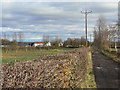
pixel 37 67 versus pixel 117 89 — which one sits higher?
pixel 37 67

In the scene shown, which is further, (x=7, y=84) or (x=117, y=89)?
(x=117, y=89)

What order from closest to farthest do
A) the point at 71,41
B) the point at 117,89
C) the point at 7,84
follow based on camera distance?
the point at 7,84, the point at 117,89, the point at 71,41

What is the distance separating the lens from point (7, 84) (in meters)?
3.19

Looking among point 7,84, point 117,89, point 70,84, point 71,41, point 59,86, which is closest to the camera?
point 7,84

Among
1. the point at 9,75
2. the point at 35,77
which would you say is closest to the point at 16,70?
the point at 9,75

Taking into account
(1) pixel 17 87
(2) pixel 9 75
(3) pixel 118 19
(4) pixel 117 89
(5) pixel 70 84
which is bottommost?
(4) pixel 117 89

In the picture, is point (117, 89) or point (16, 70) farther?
point (117, 89)

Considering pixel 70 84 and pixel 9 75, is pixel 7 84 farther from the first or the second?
pixel 70 84

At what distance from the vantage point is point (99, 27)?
4772 centimetres

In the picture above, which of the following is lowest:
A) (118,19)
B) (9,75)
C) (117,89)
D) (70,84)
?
(117,89)

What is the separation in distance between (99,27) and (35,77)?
153 feet

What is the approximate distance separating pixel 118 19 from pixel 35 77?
50.1 feet

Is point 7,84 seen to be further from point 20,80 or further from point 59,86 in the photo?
point 59,86

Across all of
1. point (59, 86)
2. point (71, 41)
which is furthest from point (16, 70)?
point (71, 41)
